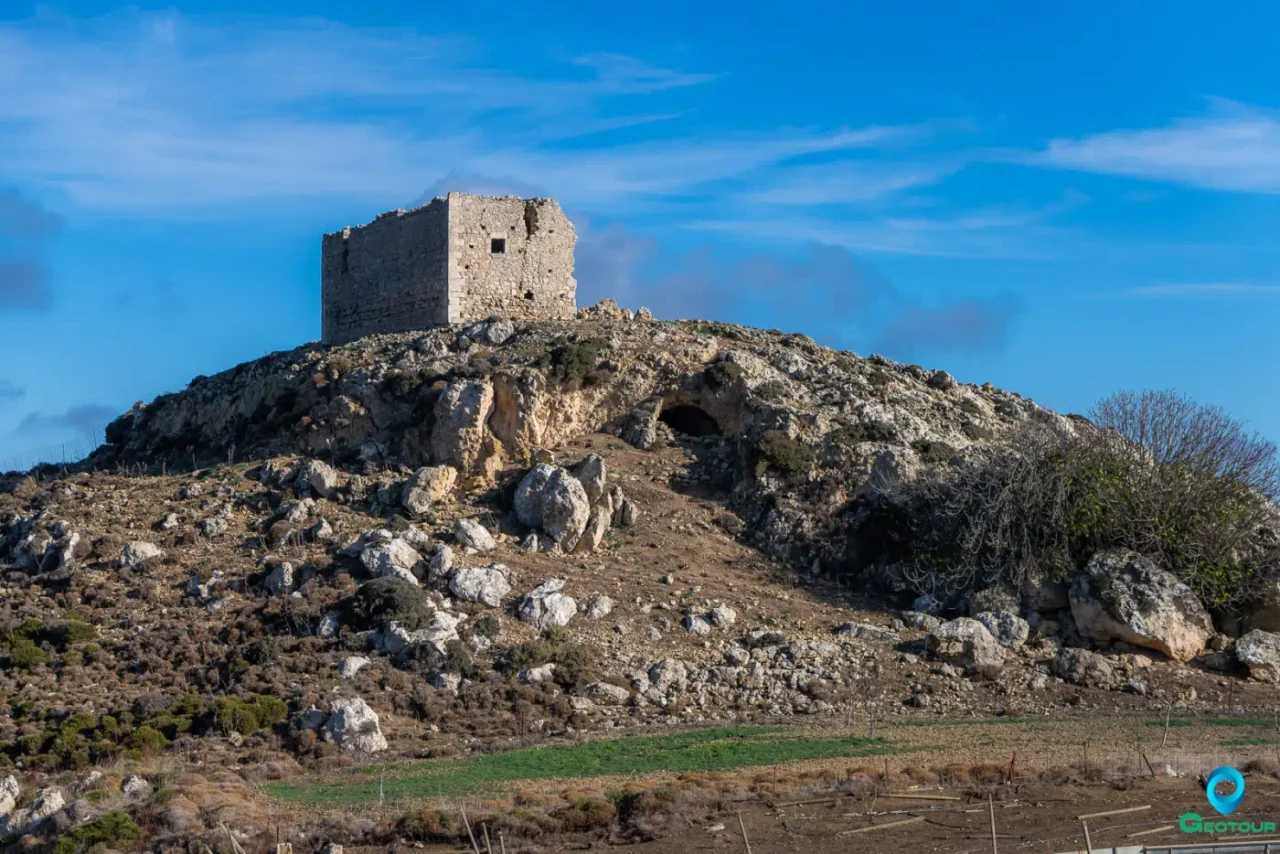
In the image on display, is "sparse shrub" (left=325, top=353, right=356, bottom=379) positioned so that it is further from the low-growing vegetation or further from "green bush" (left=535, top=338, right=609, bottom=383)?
the low-growing vegetation

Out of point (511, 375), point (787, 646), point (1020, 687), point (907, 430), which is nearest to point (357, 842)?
point (787, 646)

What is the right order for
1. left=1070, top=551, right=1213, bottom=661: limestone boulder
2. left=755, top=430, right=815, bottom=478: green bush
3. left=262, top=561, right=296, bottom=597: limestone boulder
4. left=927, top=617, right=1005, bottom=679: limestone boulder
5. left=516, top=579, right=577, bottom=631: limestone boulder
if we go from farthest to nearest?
left=755, top=430, right=815, bottom=478: green bush, left=262, top=561, right=296, bottom=597: limestone boulder, left=1070, top=551, right=1213, bottom=661: limestone boulder, left=516, top=579, right=577, bottom=631: limestone boulder, left=927, top=617, right=1005, bottom=679: limestone boulder

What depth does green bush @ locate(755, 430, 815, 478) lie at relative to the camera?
105 feet

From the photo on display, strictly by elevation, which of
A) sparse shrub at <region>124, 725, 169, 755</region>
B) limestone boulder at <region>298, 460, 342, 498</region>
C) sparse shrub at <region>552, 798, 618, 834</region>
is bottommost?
sparse shrub at <region>552, 798, 618, 834</region>

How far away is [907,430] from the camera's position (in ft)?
110

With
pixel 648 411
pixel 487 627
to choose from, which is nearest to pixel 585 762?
pixel 487 627

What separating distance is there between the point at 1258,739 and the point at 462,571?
13.9 m

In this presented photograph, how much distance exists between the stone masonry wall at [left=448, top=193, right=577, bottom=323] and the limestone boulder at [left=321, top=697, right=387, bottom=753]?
1479cm

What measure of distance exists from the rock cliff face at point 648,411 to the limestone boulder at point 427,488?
0.57 meters

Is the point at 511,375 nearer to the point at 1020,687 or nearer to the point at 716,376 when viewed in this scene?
the point at 716,376

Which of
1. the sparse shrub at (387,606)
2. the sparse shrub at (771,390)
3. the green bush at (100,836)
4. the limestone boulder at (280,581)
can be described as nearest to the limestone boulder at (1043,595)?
the sparse shrub at (771,390)

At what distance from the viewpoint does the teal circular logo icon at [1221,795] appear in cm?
1769

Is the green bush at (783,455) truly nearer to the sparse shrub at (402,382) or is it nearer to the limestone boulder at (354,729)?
the sparse shrub at (402,382)

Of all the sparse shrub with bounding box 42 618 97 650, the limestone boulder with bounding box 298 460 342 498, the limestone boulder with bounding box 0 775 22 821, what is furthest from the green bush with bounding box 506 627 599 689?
the limestone boulder with bounding box 0 775 22 821
